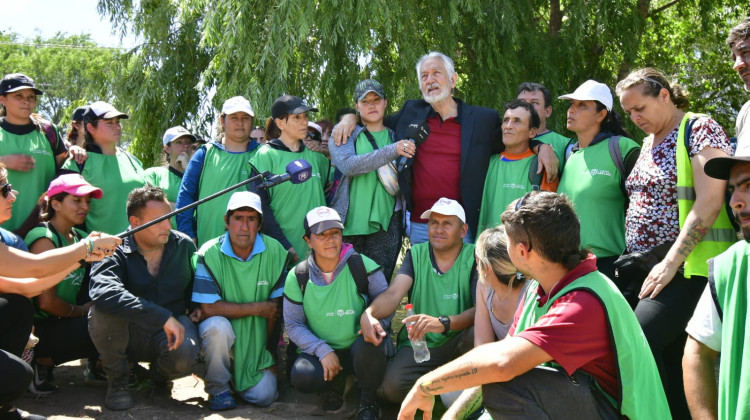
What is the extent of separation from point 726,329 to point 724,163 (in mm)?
579

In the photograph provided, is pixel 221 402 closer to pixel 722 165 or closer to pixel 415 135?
pixel 415 135

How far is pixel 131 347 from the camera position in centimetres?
486

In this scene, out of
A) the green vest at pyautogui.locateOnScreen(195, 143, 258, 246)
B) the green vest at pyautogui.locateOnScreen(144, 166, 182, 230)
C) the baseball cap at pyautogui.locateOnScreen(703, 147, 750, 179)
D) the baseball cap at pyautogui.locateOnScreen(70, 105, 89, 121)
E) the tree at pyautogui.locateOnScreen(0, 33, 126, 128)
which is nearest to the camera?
the baseball cap at pyautogui.locateOnScreen(703, 147, 750, 179)

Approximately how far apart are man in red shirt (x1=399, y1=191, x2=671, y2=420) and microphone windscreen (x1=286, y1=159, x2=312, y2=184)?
2347mm

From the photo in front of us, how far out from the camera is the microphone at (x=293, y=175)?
492 cm

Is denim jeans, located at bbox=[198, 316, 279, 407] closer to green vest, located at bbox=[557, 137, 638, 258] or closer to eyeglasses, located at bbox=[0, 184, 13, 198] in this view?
eyeglasses, located at bbox=[0, 184, 13, 198]

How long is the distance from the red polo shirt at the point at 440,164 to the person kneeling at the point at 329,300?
2.18ft

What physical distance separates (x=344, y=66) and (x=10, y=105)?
10.3 ft

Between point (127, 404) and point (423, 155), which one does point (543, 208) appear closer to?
point (423, 155)

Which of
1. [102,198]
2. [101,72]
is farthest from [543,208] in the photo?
[101,72]

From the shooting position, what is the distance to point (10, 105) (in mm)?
5297

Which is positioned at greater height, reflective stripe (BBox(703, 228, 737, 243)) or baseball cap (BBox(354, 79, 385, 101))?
baseball cap (BBox(354, 79, 385, 101))

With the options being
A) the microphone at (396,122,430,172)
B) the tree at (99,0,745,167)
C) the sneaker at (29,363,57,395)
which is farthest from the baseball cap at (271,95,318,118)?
the sneaker at (29,363,57,395)

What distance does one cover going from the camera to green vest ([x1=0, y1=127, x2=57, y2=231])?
5.23 meters
